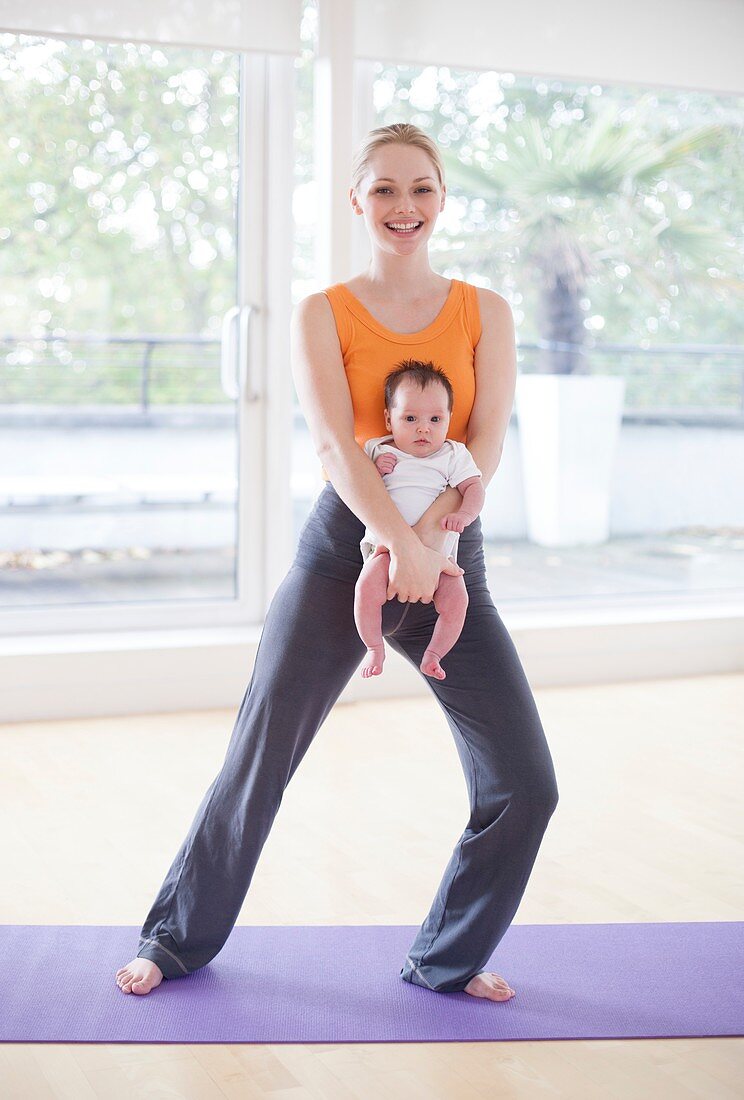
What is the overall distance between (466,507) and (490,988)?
2.86 ft

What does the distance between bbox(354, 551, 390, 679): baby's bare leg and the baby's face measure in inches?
7.5

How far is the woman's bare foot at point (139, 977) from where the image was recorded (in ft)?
7.68

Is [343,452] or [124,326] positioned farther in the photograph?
[124,326]

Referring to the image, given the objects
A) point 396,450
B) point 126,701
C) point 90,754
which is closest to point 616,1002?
point 396,450

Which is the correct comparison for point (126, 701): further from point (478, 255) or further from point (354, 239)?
point (478, 255)

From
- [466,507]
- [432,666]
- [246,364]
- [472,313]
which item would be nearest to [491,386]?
[472,313]

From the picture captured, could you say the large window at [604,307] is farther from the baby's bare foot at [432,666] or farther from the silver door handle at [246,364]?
the baby's bare foot at [432,666]

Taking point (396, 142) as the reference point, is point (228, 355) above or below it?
below

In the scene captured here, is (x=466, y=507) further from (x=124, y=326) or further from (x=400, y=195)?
(x=124, y=326)

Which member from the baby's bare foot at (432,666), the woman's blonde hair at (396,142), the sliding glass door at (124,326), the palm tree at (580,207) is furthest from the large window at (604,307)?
the baby's bare foot at (432,666)

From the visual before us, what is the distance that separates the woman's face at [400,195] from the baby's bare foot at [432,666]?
69cm

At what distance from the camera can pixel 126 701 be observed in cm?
454

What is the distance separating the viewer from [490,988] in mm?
2367

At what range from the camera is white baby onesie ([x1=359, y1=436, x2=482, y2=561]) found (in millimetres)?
2203
